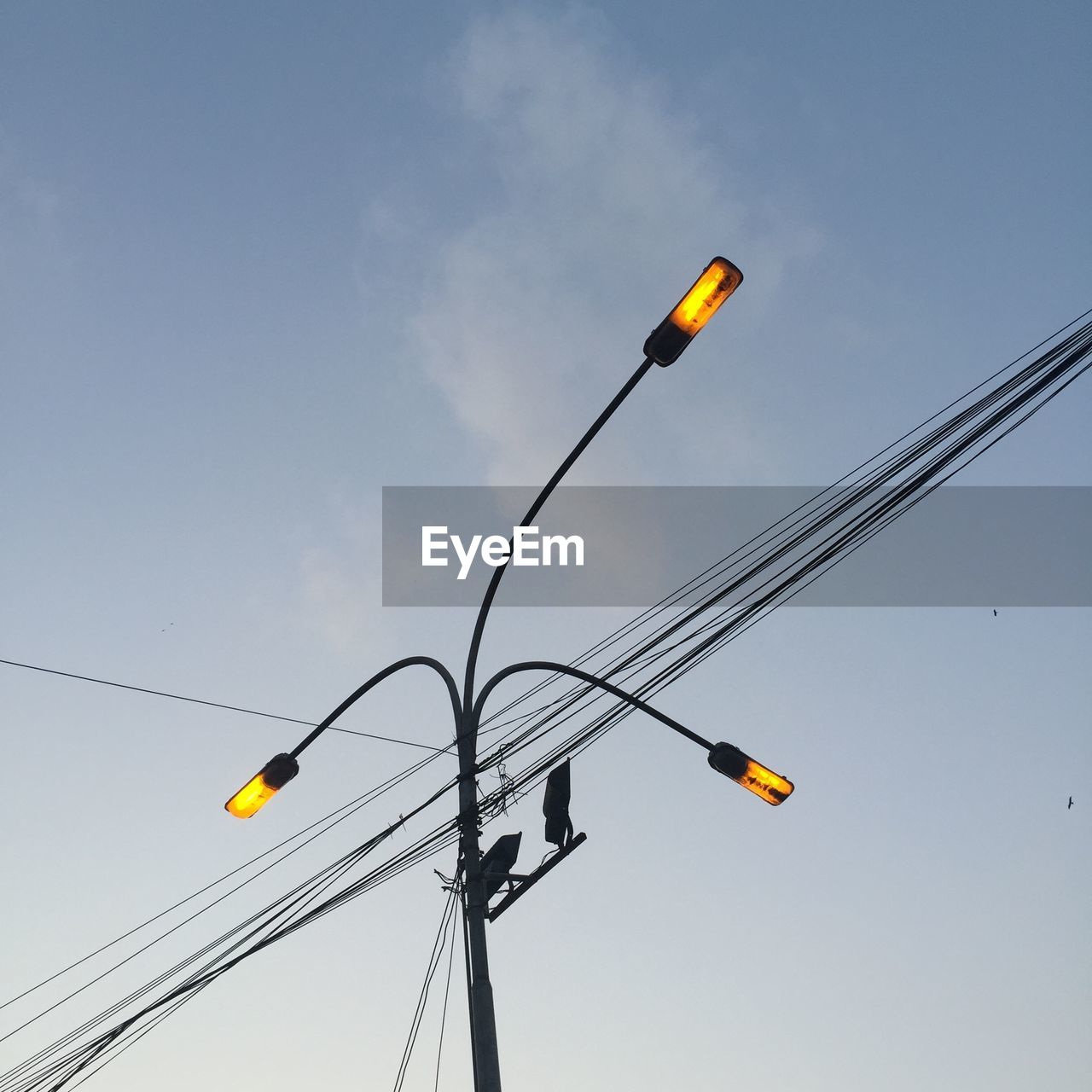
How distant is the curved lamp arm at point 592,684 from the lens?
25.2 feet

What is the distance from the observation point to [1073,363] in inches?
241

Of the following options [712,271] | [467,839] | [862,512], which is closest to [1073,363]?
[862,512]

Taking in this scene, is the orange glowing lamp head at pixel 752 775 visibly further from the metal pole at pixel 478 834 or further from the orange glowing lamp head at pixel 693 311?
the orange glowing lamp head at pixel 693 311

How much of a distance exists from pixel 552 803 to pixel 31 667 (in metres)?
7.14

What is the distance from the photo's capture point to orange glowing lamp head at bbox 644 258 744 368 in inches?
243

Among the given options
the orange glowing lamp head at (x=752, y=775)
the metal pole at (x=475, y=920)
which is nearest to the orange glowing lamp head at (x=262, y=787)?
the metal pole at (x=475, y=920)

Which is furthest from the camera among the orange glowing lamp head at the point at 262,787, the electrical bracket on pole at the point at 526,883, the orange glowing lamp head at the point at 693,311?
the orange glowing lamp head at the point at 262,787

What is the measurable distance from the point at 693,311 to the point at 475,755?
3647 mm

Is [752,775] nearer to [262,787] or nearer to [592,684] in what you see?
[592,684]

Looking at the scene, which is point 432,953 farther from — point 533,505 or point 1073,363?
point 1073,363

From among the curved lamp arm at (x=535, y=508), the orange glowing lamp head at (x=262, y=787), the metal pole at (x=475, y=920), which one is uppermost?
the curved lamp arm at (x=535, y=508)

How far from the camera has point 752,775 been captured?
24.2 ft

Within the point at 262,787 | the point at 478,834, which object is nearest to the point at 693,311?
the point at 478,834

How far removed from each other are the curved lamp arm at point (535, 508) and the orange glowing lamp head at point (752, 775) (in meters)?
1.92
